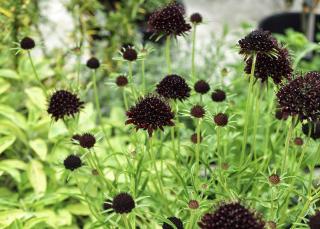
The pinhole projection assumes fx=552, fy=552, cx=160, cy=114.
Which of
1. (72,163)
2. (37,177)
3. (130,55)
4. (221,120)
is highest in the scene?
(130,55)

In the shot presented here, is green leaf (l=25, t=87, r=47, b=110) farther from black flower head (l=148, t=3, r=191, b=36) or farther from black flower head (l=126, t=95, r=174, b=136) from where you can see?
black flower head (l=126, t=95, r=174, b=136)

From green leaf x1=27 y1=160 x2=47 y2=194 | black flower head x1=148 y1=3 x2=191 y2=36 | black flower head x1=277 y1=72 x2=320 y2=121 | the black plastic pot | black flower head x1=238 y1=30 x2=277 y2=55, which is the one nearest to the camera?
black flower head x1=277 y1=72 x2=320 y2=121

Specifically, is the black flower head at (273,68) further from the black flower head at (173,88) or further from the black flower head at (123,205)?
the black flower head at (123,205)

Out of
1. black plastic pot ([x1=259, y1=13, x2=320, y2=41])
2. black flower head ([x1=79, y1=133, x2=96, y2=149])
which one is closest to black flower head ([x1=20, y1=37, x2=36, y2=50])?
Answer: black flower head ([x1=79, y1=133, x2=96, y2=149])

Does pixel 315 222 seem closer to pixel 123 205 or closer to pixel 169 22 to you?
pixel 123 205

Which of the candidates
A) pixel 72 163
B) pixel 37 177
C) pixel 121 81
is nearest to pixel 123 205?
pixel 72 163
